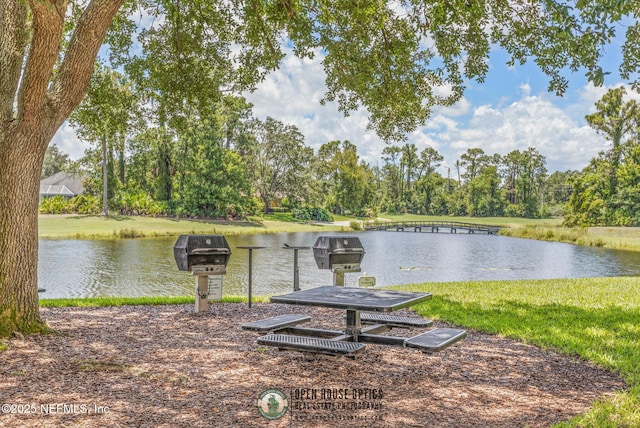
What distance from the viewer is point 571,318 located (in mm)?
6672

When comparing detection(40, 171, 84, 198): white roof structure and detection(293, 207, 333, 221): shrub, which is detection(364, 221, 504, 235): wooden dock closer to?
detection(293, 207, 333, 221): shrub

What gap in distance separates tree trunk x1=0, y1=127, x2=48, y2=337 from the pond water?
8.04 m

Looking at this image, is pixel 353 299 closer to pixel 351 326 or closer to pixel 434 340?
pixel 351 326

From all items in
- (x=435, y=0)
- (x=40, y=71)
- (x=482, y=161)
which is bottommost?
(x=40, y=71)

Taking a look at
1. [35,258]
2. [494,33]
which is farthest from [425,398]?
[494,33]

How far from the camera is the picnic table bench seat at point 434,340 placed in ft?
12.4

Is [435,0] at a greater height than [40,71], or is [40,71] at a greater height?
[435,0]

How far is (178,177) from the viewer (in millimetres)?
46875

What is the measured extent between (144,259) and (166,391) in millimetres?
18160

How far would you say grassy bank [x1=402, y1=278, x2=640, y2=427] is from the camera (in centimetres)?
369

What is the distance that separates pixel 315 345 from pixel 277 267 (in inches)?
591

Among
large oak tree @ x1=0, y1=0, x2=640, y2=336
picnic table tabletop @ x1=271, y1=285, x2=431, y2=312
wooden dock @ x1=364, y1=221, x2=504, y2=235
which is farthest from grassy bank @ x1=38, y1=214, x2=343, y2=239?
picnic table tabletop @ x1=271, y1=285, x2=431, y2=312

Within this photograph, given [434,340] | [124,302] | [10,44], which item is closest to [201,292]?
[124,302]

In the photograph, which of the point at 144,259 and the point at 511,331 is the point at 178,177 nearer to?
the point at 144,259
